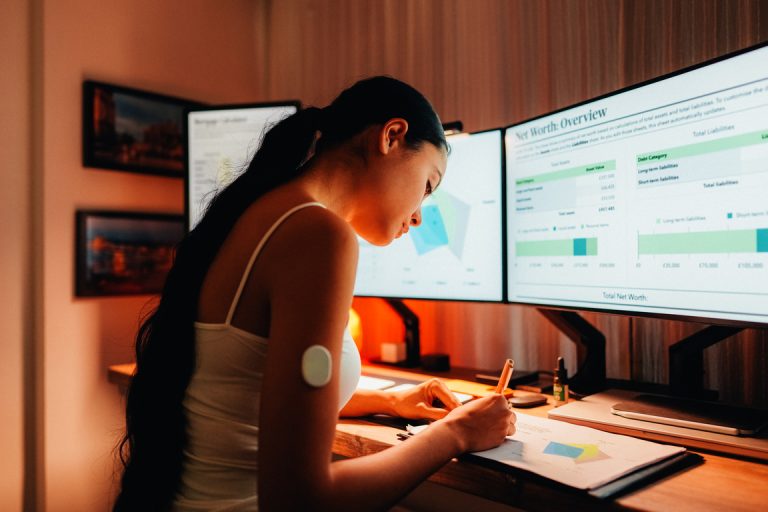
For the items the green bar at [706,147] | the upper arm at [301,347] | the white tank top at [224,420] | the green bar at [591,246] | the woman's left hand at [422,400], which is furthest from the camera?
the green bar at [591,246]

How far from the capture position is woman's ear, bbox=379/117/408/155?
871 mm

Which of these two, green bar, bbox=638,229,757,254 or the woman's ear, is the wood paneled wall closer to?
green bar, bbox=638,229,757,254

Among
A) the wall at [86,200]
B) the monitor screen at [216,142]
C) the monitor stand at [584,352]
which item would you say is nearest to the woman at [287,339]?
the monitor stand at [584,352]

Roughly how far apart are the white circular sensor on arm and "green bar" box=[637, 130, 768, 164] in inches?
27.3

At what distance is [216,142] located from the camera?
6.37ft

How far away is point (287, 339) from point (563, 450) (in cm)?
42

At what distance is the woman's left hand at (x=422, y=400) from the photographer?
0.99 meters

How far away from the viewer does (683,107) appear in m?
0.93

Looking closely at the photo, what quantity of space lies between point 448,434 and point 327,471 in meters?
0.21

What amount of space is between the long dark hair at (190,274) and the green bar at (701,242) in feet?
1.40

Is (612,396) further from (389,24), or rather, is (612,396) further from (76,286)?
(76,286)

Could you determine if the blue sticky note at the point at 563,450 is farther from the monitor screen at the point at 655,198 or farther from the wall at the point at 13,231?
the wall at the point at 13,231

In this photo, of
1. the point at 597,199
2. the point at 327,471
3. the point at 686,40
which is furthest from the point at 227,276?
the point at 686,40

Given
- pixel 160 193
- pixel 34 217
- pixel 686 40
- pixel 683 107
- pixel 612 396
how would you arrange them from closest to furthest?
pixel 683 107 < pixel 612 396 < pixel 686 40 < pixel 34 217 < pixel 160 193
